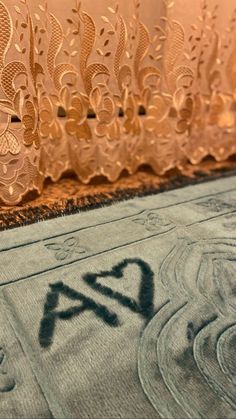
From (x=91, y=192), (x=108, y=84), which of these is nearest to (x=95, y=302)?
(x=91, y=192)

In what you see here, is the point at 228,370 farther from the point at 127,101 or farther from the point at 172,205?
the point at 127,101

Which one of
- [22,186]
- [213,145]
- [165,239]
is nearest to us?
[165,239]

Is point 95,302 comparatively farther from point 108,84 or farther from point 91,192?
point 108,84

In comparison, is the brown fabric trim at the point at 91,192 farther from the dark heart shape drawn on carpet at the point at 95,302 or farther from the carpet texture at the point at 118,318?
the dark heart shape drawn on carpet at the point at 95,302

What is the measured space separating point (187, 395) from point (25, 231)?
654 millimetres

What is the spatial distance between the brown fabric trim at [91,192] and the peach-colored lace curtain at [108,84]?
44 mm

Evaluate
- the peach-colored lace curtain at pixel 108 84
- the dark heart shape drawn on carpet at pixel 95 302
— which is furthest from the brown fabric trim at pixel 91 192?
the dark heart shape drawn on carpet at pixel 95 302

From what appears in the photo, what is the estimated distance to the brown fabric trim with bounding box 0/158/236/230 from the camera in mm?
1130

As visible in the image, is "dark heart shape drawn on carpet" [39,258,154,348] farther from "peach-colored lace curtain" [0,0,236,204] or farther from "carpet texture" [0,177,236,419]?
"peach-colored lace curtain" [0,0,236,204]

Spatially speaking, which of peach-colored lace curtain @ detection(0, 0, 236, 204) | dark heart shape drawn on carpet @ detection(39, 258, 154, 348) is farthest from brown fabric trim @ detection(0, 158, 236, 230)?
dark heart shape drawn on carpet @ detection(39, 258, 154, 348)

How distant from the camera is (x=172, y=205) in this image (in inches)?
48.7

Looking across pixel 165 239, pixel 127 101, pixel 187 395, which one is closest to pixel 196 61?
pixel 127 101

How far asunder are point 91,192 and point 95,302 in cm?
61

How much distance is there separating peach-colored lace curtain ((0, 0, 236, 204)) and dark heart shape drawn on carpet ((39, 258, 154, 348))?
1.58 ft
